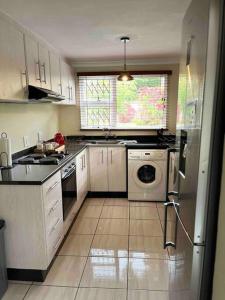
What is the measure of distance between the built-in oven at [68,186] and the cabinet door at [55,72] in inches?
40.0

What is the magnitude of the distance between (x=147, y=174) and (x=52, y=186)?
1951 millimetres

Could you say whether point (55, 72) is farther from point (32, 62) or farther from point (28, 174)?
point (28, 174)

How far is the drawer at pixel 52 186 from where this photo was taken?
6.44ft

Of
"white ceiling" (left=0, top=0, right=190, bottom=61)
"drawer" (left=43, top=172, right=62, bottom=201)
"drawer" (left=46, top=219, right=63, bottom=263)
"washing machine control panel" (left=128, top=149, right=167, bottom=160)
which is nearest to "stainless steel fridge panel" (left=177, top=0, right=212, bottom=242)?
"white ceiling" (left=0, top=0, right=190, bottom=61)

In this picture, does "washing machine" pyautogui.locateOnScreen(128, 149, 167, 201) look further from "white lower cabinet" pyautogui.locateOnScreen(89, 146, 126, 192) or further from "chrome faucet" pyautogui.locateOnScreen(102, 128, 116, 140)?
"chrome faucet" pyautogui.locateOnScreen(102, 128, 116, 140)

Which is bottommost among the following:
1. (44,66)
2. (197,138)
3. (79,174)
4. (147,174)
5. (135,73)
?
(147,174)

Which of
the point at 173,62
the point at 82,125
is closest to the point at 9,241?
the point at 82,125

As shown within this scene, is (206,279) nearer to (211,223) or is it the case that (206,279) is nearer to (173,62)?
(211,223)

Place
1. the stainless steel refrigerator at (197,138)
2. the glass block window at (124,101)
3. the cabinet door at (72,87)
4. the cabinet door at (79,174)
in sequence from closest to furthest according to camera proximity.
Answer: the stainless steel refrigerator at (197,138) → the cabinet door at (79,174) → the cabinet door at (72,87) → the glass block window at (124,101)

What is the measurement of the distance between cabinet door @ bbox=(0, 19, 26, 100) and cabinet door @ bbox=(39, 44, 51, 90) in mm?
437

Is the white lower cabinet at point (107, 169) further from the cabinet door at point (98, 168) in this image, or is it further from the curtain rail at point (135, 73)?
the curtain rail at point (135, 73)

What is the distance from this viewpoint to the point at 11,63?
78.9 inches

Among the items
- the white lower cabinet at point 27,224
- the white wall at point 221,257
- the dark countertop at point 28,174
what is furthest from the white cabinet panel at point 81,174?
the white wall at point 221,257

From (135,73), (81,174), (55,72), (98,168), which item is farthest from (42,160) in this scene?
(135,73)
